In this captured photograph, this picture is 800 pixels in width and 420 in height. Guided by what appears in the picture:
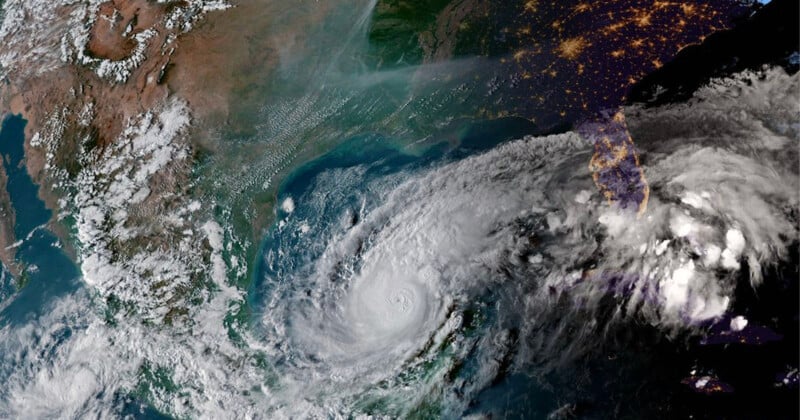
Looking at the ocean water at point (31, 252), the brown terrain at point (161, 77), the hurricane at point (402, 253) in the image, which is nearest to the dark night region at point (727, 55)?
the hurricane at point (402, 253)

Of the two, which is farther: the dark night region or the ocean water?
the ocean water

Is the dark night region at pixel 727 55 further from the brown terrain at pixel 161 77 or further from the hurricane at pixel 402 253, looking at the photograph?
the brown terrain at pixel 161 77

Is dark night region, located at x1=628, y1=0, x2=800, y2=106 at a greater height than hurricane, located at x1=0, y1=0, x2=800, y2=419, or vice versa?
dark night region, located at x1=628, y1=0, x2=800, y2=106

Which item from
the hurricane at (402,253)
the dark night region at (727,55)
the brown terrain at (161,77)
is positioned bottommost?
the hurricane at (402,253)

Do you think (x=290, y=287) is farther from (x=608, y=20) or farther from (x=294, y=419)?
(x=608, y=20)

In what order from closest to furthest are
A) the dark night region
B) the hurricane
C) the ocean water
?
the hurricane, the dark night region, the ocean water

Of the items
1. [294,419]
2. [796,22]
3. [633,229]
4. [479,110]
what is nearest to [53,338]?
[294,419]

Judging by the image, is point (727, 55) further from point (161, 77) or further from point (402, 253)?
point (161, 77)

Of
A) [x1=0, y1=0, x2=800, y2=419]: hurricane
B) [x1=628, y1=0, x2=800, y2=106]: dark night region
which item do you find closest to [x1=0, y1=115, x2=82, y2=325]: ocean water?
[x1=0, y1=0, x2=800, y2=419]: hurricane

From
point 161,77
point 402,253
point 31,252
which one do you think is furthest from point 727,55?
point 31,252

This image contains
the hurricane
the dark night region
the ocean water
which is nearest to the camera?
the hurricane

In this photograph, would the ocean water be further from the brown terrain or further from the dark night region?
the dark night region
